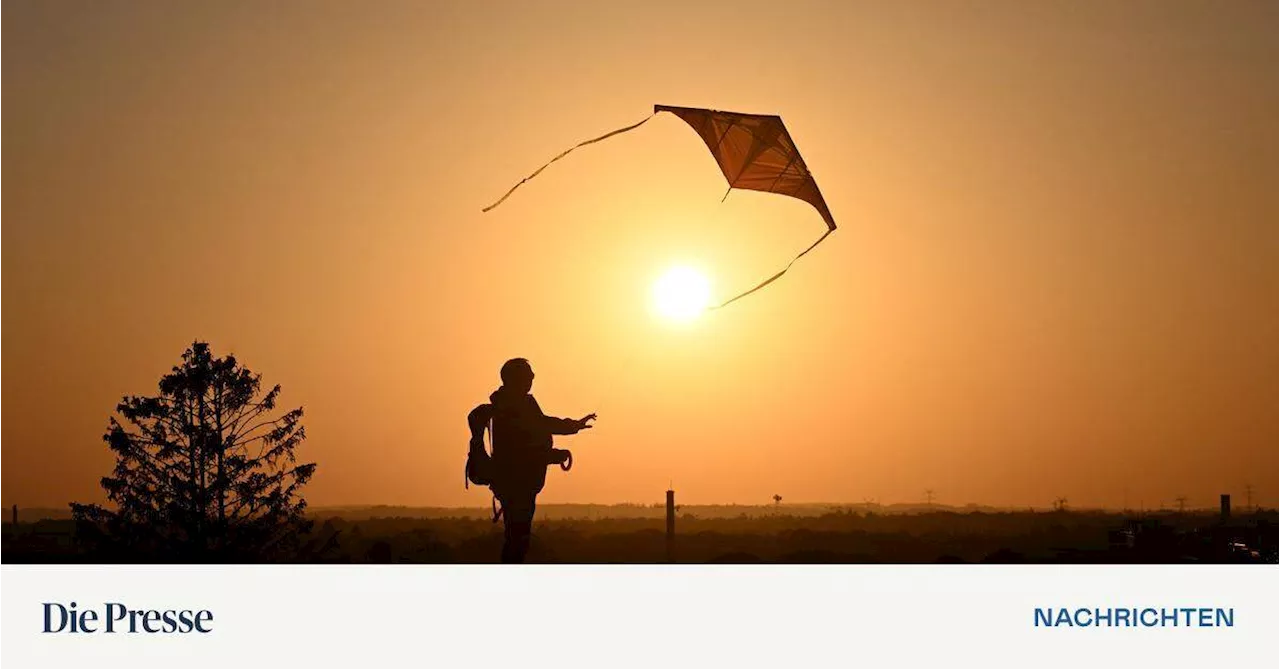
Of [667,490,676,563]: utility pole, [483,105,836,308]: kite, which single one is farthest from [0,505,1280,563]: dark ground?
[483,105,836,308]: kite

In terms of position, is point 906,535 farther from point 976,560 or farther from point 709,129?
point 709,129

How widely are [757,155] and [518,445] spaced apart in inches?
211

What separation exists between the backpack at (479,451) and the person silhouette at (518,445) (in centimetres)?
7

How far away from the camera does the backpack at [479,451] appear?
16.4 m

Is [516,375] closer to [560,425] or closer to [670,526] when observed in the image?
[560,425]

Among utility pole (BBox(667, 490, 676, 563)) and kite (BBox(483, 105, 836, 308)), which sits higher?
kite (BBox(483, 105, 836, 308))

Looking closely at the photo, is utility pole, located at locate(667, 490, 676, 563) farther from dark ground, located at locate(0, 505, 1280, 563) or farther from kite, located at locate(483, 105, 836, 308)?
kite, located at locate(483, 105, 836, 308)

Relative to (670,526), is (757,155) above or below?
above

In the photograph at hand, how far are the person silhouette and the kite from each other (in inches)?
156

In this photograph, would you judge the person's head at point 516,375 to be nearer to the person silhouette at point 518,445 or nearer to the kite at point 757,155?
the person silhouette at point 518,445

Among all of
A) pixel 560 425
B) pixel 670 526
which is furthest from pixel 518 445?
pixel 670 526

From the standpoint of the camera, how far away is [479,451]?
1650 cm

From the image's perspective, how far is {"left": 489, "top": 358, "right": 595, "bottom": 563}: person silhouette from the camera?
53.5 ft

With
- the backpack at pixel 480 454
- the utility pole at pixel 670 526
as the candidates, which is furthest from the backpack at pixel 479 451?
the utility pole at pixel 670 526
